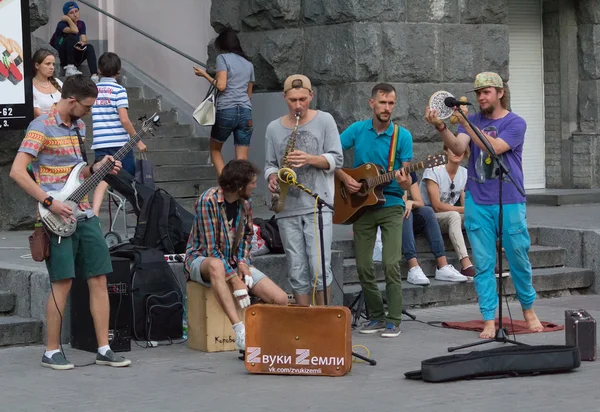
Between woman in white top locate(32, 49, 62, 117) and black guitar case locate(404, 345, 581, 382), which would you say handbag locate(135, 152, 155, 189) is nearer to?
woman in white top locate(32, 49, 62, 117)

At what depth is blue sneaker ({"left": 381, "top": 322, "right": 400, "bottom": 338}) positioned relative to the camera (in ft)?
31.5

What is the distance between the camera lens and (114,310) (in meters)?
9.12

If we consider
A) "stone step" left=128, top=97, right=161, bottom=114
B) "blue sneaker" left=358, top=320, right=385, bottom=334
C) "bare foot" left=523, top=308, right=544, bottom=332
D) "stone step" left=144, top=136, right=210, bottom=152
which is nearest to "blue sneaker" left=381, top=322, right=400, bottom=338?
"blue sneaker" left=358, top=320, right=385, bottom=334

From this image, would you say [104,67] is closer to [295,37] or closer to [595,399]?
[295,37]

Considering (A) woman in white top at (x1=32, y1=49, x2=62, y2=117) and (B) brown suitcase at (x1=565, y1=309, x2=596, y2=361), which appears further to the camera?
(A) woman in white top at (x1=32, y1=49, x2=62, y2=117)

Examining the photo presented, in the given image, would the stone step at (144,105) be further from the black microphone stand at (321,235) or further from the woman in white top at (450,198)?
the black microphone stand at (321,235)

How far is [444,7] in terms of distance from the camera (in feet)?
46.1

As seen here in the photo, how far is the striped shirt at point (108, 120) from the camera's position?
11641 millimetres

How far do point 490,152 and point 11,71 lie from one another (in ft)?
16.4

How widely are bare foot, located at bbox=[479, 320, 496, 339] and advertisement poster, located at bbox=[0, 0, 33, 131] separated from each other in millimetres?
4865

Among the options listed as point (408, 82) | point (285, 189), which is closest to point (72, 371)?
point (285, 189)

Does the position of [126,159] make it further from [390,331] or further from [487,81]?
[487,81]

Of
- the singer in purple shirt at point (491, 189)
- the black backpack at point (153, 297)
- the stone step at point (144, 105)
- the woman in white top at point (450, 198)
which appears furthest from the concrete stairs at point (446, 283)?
the stone step at point (144, 105)

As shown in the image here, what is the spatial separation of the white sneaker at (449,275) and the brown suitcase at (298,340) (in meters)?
3.38
